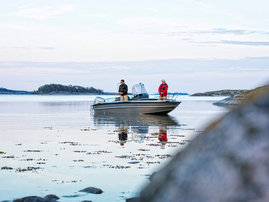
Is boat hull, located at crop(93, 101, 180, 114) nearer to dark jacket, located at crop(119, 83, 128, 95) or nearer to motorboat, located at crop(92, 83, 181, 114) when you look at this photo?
motorboat, located at crop(92, 83, 181, 114)

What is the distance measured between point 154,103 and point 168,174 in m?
41.3

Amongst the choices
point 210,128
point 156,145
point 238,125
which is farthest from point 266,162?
point 156,145

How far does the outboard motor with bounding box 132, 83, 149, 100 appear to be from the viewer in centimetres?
4500

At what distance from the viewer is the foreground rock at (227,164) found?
187 centimetres

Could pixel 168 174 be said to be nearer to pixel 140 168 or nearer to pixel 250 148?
pixel 250 148

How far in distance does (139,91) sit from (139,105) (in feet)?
7.88

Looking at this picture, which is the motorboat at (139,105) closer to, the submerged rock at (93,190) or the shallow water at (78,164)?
the shallow water at (78,164)

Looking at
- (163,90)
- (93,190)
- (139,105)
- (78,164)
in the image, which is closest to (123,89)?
(139,105)

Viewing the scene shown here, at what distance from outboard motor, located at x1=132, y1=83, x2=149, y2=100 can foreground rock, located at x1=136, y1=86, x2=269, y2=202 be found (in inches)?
1683

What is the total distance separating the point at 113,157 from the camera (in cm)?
1653

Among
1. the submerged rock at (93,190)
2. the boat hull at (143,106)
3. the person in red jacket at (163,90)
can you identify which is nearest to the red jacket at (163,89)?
the person in red jacket at (163,90)

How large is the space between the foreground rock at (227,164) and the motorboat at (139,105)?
4066cm

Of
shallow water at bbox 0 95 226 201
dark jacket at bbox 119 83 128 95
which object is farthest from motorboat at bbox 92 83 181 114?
shallow water at bbox 0 95 226 201

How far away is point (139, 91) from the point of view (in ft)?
148
